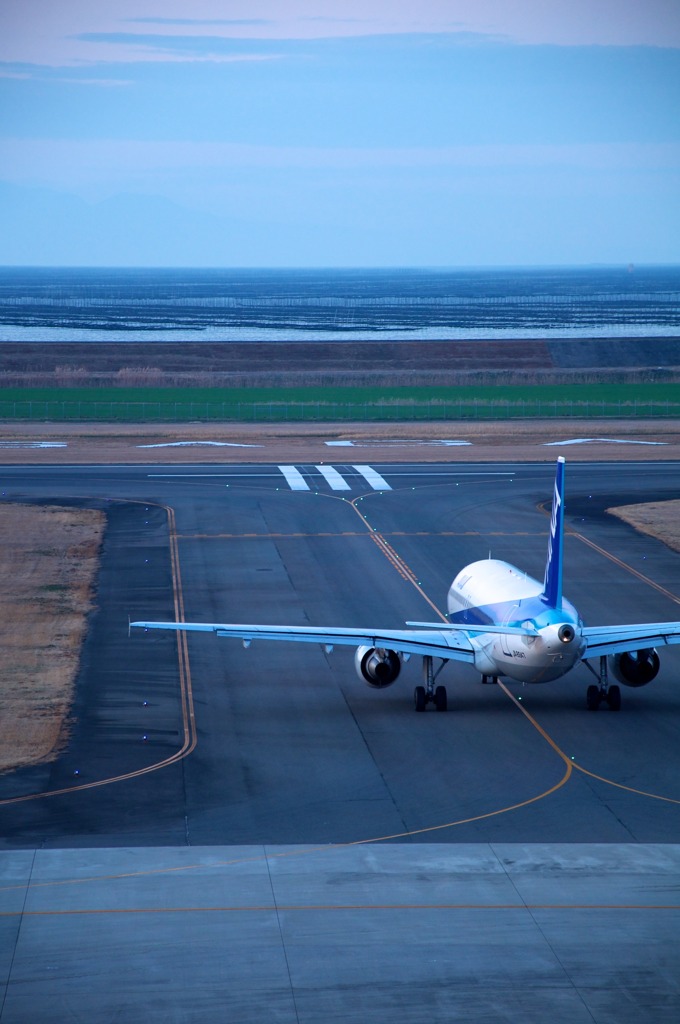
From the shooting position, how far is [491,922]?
2427 centimetres

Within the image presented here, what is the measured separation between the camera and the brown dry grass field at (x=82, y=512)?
39375 millimetres

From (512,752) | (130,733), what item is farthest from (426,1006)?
(130,733)

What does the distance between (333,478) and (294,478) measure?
8.87 feet

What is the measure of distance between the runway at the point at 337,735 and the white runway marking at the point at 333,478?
1331 cm

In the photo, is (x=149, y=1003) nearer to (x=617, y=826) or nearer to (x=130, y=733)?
(x=617, y=826)

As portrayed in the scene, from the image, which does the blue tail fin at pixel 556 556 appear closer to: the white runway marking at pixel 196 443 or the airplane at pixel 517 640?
the airplane at pixel 517 640

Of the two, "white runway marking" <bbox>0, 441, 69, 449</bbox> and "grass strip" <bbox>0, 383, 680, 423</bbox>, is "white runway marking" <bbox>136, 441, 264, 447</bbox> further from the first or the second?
"grass strip" <bbox>0, 383, 680, 423</bbox>

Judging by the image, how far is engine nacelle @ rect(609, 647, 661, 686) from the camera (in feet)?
124

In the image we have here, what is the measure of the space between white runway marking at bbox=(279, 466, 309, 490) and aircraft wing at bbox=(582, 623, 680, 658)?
1716 inches

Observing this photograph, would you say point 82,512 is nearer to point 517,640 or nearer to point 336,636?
point 336,636

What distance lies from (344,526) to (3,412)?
63.0m

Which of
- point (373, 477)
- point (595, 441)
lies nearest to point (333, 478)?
point (373, 477)

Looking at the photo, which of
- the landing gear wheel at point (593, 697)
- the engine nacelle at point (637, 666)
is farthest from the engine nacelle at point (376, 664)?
the engine nacelle at point (637, 666)

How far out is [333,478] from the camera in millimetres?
83438
